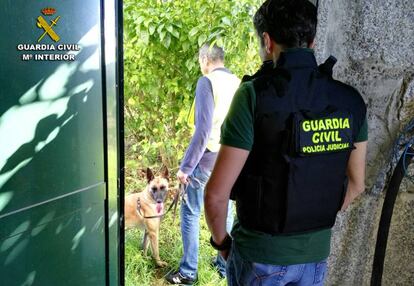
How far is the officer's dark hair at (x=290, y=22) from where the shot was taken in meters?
1.41

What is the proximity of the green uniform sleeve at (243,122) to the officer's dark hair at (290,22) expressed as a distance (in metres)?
0.21

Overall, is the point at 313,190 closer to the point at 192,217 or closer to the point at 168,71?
the point at 192,217

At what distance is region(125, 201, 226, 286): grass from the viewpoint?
12.0 feet

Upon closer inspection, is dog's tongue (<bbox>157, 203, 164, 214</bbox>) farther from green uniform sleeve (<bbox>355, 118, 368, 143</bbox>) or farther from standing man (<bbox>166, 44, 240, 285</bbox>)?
green uniform sleeve (<bbox>355, 118, 368, 143</bbox>)

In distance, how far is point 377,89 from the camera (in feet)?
6.48

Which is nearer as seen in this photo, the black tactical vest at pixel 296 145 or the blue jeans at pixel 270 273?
the black tactical vest at pixel 296 145

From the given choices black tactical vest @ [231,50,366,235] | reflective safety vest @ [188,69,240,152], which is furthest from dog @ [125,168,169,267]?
black tactical vest @ [231,50,366,235]

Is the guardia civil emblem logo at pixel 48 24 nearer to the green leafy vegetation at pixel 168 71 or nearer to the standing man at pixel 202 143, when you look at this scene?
the standing man at pixel 202 143

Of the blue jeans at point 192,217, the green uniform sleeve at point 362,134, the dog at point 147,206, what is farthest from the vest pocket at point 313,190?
the dog at point 147,206

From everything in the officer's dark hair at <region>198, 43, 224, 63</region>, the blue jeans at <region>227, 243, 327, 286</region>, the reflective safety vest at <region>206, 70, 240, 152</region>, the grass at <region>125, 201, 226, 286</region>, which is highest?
the officer's dark hair at <region>198, 43, 224, 63</region>

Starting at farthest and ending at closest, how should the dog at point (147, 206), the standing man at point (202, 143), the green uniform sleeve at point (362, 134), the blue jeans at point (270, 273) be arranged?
1. the dog at point (147, 206)
2. the standing man at point (202, 143)
3. the green uniform sleeve at point (362, 134)
4. the blue jeans at point (270, 273)

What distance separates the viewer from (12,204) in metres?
1.64

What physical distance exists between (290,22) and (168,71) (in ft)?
10.8

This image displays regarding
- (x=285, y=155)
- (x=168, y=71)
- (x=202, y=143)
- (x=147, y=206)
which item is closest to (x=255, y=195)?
(x=285, y=155)
